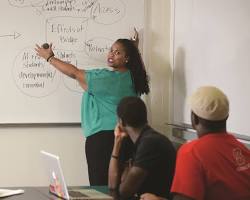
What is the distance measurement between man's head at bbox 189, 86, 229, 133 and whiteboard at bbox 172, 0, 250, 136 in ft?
1.95

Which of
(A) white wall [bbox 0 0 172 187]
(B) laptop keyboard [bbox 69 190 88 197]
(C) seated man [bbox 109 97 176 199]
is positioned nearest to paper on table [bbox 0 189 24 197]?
(B) laptop keyboard [bbox 69 190 88 197]

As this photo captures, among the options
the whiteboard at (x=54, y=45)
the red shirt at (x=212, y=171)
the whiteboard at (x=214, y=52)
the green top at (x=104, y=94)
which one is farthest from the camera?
the whiteboard at (x=54, y=45)

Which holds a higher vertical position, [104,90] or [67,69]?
[67,69]

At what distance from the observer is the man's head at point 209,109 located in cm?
176

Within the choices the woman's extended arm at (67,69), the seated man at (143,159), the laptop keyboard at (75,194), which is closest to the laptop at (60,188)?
the laptop keyboard at (75,194)

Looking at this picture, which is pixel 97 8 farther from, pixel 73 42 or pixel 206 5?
pixel 206 5

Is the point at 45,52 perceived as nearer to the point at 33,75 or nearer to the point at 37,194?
the point at 33,75

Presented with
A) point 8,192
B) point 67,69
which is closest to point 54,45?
point 67,69

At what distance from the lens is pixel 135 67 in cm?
319

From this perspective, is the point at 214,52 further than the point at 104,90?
No

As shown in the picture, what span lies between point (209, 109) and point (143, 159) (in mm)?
581

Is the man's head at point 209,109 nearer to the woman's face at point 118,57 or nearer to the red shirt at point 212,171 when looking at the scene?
the red shirt at point 212,171

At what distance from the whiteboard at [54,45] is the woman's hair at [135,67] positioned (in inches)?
12.3

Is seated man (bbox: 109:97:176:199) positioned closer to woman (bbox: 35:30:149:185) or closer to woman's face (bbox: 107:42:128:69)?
woman (bbox: 35:30:149:185)
